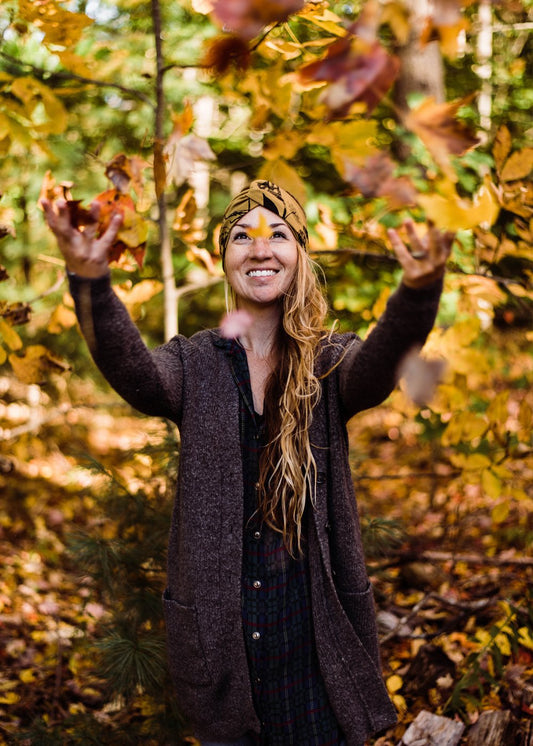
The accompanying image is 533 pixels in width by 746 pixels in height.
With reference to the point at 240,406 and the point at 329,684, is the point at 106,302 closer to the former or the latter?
the point at 240,406

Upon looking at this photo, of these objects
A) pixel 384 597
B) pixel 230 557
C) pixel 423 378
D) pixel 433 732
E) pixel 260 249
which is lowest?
pixel 433 732

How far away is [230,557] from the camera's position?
1.44m

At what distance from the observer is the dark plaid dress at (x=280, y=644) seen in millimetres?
1482

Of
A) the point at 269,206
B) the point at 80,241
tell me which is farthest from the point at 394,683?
the point at 80,241

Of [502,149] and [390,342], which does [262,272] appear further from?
[502,149]

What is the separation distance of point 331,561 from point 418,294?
0.73m

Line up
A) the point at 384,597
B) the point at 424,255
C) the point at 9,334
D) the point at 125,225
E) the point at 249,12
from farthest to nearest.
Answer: the point at 384,597 → the point at 9,334 → the point at 125,225 → the point at 424,255 → the point at 249,12

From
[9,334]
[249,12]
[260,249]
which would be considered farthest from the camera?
[9,334]

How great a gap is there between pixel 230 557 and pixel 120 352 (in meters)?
0.54

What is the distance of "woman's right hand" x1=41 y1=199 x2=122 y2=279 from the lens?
109 cm

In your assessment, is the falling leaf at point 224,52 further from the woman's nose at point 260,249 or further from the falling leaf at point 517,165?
the falling leaf at point 517,165

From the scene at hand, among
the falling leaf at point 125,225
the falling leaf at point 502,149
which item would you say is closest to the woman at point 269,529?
the falling leaf at point 125,225

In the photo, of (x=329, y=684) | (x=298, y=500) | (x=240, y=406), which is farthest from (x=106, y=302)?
(x=329, y=684)

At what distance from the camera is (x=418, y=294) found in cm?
111
